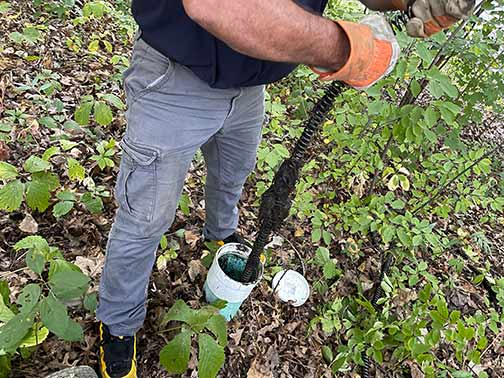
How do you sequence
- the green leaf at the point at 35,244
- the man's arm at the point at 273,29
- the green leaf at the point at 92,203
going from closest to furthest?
1. the man's arm at the point at 273,29
2. the green leaf at the point at 35,244
3. the green leaf at the point at 92,203

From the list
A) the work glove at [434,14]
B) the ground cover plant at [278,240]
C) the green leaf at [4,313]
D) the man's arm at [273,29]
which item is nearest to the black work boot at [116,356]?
the ground cover plant at [278,240]

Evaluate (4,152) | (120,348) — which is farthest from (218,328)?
(4,152)

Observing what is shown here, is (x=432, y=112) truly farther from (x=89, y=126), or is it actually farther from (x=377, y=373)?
(x=89, y=126)

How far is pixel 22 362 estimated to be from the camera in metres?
1.71

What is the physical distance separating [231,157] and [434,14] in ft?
3.20

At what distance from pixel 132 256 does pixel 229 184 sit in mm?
619

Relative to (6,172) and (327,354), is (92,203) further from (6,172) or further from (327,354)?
(327,354)

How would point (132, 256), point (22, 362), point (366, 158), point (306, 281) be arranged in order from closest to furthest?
1. point (132, 256)
2. point (22, 362)
3. point (306, 281)
4. point (366, 158)

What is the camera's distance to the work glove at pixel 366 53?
3.56 feet

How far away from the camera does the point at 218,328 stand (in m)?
1.58

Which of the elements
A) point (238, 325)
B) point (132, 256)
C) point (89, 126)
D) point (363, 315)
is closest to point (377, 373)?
point (363, 315)

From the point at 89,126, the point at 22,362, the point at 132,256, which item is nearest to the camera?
the point at 132,256

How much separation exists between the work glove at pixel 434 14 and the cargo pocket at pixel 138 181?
88cm

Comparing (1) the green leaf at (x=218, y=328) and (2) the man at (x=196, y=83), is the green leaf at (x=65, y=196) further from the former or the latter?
(1) the green leaf at (x=218, y=328)
